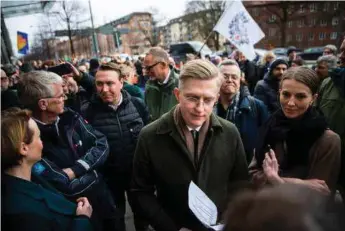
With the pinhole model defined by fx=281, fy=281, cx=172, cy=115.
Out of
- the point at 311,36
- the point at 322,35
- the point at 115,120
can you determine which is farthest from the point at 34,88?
Result: the point at 311,36

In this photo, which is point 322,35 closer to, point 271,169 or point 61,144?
point 271,169

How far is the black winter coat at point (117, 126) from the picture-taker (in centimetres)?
257

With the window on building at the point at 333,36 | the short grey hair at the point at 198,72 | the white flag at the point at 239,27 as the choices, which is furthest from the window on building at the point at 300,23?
the short grey hair at the point at 198,72

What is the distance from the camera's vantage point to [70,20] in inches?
1057

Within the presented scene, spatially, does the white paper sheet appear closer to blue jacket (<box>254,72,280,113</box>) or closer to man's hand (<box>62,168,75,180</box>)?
man's hand (<box>62,168,75,180</box>)

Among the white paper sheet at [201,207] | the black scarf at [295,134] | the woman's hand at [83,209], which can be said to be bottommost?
the woman's hand at [83,209]

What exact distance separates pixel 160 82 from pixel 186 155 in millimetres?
2104

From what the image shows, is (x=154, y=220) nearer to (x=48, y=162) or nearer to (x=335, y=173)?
(x=48, y=162)

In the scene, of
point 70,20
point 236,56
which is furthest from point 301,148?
point 70,20

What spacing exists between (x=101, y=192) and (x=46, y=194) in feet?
2.50

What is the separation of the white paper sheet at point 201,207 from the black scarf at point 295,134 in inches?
24.1

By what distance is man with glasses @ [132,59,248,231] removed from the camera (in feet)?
5.37

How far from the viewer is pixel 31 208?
1.42 m

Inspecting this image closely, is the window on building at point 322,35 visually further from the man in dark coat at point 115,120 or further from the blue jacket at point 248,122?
the man in dark coat at point 115,120
